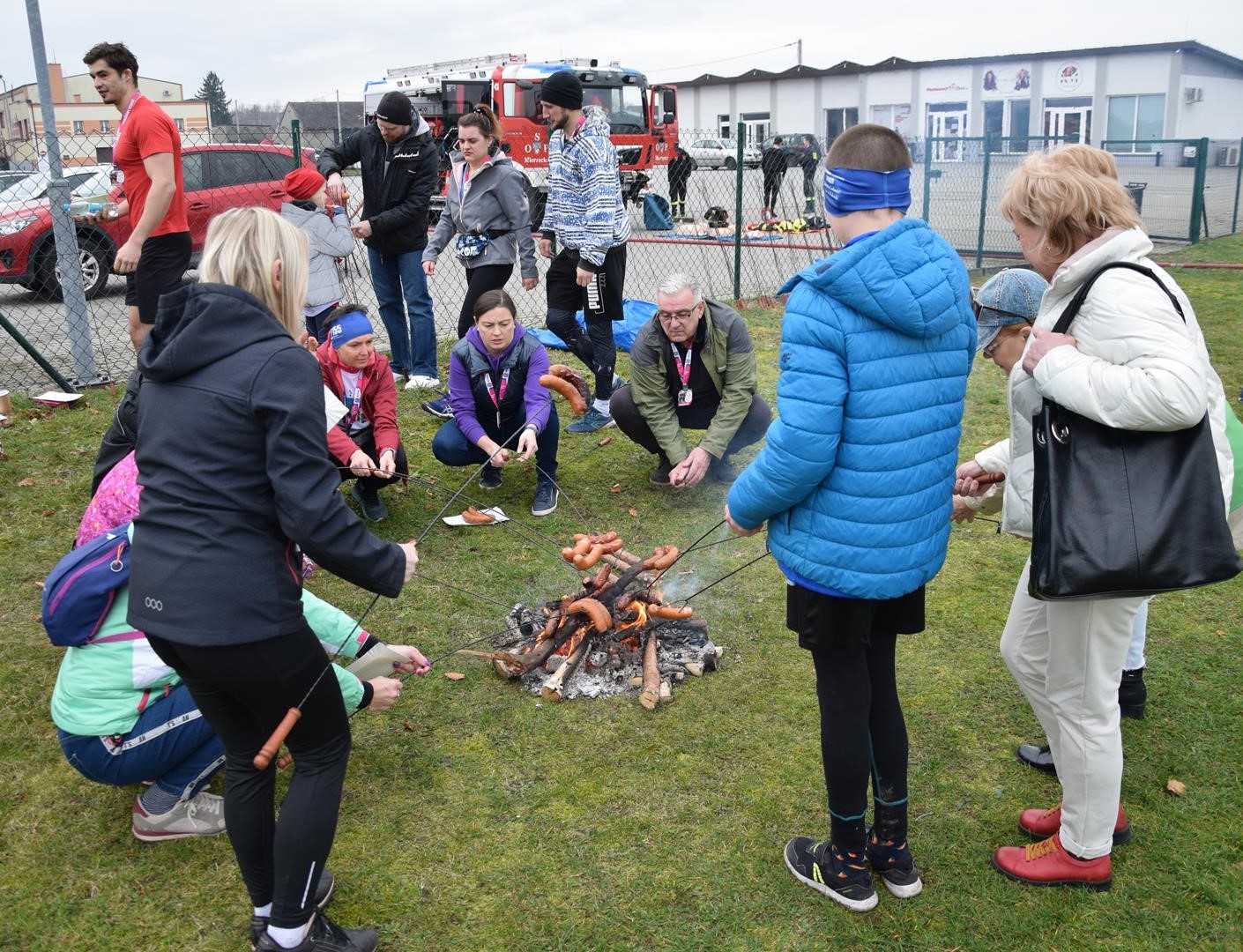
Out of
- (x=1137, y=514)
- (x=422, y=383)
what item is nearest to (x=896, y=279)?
(x=1137, y=514)

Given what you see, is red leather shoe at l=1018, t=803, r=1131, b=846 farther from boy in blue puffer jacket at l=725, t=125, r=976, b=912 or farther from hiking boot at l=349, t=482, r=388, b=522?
hiking boot at l=349, t=482, r=388, b=522

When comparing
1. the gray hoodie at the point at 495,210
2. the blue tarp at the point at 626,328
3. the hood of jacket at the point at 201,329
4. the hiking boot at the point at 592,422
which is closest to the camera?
the hood of jacket at the point at 201,329

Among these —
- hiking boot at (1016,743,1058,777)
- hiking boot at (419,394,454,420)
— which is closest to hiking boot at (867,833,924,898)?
hiking boot at (1016,743,1058,777)

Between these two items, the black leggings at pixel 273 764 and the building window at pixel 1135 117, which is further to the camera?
the building window at pixel 1135 117

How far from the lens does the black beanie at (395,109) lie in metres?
6.51

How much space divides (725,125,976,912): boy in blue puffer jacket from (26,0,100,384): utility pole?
246 inches

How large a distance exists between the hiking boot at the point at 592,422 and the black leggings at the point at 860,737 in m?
4.22

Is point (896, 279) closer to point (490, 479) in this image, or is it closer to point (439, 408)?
point (490, 479)

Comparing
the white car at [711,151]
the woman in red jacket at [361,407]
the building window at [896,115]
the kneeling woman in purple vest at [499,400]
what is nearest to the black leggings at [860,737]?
the kneeling woman in purple vest at [499,400]

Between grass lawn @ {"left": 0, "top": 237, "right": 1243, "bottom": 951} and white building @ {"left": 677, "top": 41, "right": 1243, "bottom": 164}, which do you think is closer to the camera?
grass lawn @ {"left": 0, "top": 237, "right": 1243, "bottom": 951}

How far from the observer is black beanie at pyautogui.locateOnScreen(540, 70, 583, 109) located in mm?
5961

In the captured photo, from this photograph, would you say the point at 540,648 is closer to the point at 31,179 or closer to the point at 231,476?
the point at 231,476

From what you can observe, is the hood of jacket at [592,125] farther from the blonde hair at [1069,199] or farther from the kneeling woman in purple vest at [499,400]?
the blonde hair at [1069,199]

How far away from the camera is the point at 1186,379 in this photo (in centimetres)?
207
